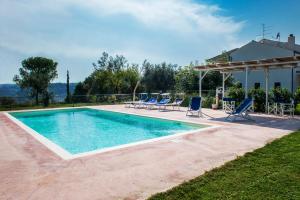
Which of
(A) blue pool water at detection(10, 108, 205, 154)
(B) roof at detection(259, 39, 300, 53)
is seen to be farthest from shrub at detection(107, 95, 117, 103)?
(B) roof at detection(259, 39, 300, 53)

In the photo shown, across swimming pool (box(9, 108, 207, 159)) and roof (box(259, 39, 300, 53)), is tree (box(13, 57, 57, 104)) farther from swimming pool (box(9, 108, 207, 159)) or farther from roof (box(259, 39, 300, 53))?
roof (box(259, 39, 300, 53))

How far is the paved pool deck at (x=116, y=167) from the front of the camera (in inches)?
140

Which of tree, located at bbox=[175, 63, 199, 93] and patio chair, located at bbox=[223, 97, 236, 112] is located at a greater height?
tree, located at bbox=[175, 63, 199, 93]

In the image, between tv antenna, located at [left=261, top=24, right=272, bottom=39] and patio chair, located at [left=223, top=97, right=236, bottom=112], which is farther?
tv antenna, located at [left=261, top=24, right=272, bottom=39]

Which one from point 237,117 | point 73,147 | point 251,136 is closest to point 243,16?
point 237,117

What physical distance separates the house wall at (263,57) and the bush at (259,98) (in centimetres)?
1204

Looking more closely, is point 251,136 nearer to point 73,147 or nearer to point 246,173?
point 246,173

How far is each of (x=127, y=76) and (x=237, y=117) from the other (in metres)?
22.7

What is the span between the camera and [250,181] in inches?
148

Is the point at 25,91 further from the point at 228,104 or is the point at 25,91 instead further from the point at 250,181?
the point at 250,181

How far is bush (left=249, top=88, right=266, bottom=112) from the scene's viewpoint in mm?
13680

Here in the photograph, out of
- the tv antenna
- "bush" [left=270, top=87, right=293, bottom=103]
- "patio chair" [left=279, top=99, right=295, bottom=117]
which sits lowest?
"patio chair" [left=279, top=99, right=295, bottom=117]

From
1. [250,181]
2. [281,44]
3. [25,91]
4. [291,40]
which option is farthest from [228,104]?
[25,91]

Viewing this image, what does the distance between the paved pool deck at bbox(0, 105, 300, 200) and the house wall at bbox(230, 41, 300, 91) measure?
64.4 feet
